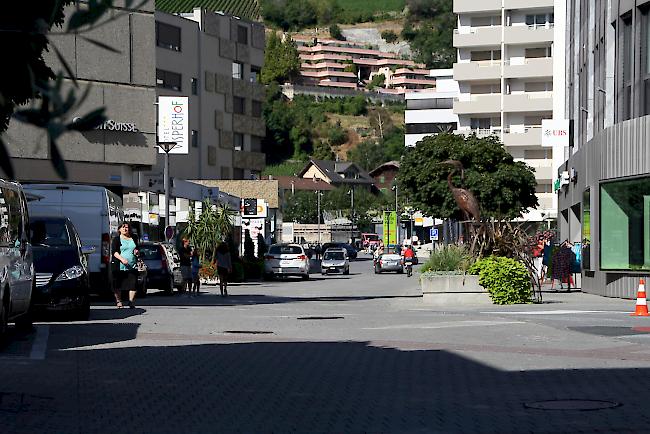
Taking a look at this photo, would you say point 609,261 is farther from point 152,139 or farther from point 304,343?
point 152,139

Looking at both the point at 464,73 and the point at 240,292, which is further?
the point at 464,73

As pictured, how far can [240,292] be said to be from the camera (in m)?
40.7

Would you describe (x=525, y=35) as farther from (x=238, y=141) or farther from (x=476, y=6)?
(x=238, y=141)

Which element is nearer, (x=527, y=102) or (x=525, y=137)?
(x=525, y=137)

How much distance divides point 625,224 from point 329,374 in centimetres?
1987

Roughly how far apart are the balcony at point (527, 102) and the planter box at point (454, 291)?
60821 mm

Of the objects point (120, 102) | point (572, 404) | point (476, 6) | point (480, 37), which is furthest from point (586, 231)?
point (476, 6)

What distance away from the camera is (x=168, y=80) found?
81.7 meters

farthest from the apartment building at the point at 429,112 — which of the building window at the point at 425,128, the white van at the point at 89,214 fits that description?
the white van at the point at 89,214

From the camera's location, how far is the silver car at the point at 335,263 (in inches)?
2589

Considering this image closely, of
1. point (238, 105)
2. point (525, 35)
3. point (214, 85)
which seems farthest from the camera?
point (238, 105)

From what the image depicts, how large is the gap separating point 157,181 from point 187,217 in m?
4.29

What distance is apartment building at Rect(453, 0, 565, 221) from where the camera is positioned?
8862cm

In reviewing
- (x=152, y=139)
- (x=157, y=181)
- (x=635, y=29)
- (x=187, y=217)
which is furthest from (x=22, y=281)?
(x=152, y=139)
